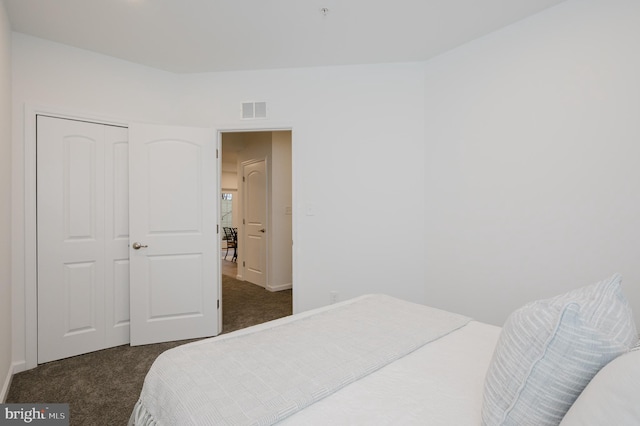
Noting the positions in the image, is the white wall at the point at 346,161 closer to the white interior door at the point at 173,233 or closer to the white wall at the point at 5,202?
the white interior door at the point at 173,233

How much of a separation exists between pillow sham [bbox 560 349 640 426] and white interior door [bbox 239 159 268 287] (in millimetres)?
4634

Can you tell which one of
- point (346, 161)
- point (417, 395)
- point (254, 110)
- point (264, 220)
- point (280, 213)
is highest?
point (254, 110)

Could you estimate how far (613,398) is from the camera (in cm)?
62

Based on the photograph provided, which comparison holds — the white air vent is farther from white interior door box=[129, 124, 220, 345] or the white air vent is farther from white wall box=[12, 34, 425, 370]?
white interior door box=[129, 124, 220, 345]

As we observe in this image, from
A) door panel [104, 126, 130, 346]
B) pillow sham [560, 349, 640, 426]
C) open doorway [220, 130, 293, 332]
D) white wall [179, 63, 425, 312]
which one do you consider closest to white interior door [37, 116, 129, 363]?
door panel [104, 126, 130, 346]

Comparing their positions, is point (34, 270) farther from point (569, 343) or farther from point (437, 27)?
point (437, 27)

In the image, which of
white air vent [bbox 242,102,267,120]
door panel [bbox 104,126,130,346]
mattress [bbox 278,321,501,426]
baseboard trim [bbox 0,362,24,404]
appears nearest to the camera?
mattress [bbox 278,321,501,426]

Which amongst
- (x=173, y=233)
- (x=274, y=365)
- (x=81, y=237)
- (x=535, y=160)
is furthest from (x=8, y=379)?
(x=535, y=160)

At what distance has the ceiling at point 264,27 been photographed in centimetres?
229

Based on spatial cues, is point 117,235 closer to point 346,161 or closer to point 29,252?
point 29,252

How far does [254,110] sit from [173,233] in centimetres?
145

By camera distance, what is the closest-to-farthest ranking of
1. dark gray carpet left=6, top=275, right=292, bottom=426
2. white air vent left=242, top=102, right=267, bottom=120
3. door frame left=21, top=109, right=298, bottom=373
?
dark gray carpet left=6, top=275, right=292, bottom=426, door frame left=21, top=109, right=298, bottom=373, white air vent left=242, top=102, right=267, bottom=120

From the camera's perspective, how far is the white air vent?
330cm

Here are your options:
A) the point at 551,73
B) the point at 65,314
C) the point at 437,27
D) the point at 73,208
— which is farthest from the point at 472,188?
the point at 65,314
